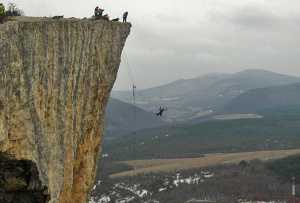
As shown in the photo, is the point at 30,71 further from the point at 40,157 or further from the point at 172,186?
the point at 172,186

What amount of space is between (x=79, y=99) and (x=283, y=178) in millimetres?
152360

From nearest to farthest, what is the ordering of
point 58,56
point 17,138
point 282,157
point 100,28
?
1. point 17,138
2. point 58,56
3. point 100,28
4. point 282,157

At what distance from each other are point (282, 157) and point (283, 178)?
27.8 meters

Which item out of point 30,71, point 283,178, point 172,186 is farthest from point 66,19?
point 283,178

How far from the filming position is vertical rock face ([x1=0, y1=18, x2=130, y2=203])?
18781 millimetres

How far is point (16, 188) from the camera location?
18.9m

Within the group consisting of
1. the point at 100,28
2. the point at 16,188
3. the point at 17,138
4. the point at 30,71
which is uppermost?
the point at 100,28

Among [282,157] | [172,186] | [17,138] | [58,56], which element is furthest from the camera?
[282,157]

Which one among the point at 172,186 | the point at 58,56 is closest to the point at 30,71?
the point at 58,56

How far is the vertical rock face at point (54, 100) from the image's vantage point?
61.6 feet

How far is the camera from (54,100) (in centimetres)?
2030

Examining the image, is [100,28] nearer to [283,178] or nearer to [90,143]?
[90,143]

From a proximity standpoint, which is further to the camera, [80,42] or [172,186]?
[172,186]

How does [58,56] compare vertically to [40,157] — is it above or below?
above
